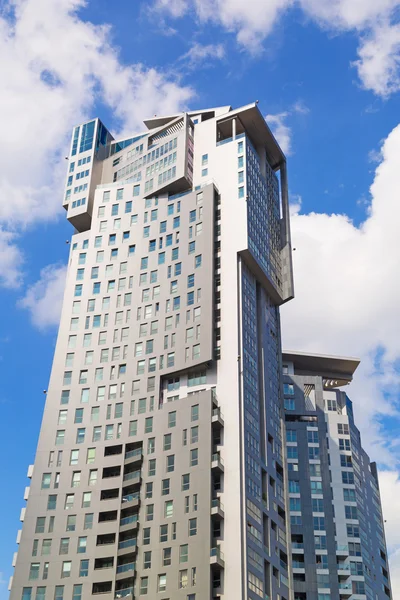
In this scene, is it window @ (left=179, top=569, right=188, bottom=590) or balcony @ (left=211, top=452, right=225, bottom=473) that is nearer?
window @ (left=179, top=569, right=188, bottom=590)

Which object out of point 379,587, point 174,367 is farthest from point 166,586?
point 379,587

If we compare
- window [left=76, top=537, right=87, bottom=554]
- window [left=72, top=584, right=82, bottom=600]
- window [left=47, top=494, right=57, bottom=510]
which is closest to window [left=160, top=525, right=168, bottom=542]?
window [left=76, top=537, right=87, bottom=554]

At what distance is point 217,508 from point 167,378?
22258 mm

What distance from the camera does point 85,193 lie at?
418 feet

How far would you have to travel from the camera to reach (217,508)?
292 feet

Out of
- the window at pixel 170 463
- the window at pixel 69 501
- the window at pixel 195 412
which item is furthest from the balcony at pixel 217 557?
the window at pixel 69 501

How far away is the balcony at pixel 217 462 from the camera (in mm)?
92188

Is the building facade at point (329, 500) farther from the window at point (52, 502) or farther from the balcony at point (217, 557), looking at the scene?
the window at point (52, 502)

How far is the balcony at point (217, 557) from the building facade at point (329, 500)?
40.8 metres

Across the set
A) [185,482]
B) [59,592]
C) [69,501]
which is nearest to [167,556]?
[185,482]

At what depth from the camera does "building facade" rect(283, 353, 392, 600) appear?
4875 inches

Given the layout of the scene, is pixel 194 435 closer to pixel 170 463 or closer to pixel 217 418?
pixel 217 418

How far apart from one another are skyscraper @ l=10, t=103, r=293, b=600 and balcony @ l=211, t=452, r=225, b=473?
0.32 m

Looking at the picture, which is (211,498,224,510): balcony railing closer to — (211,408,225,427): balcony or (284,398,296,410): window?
(211,408,225,427): balcony
